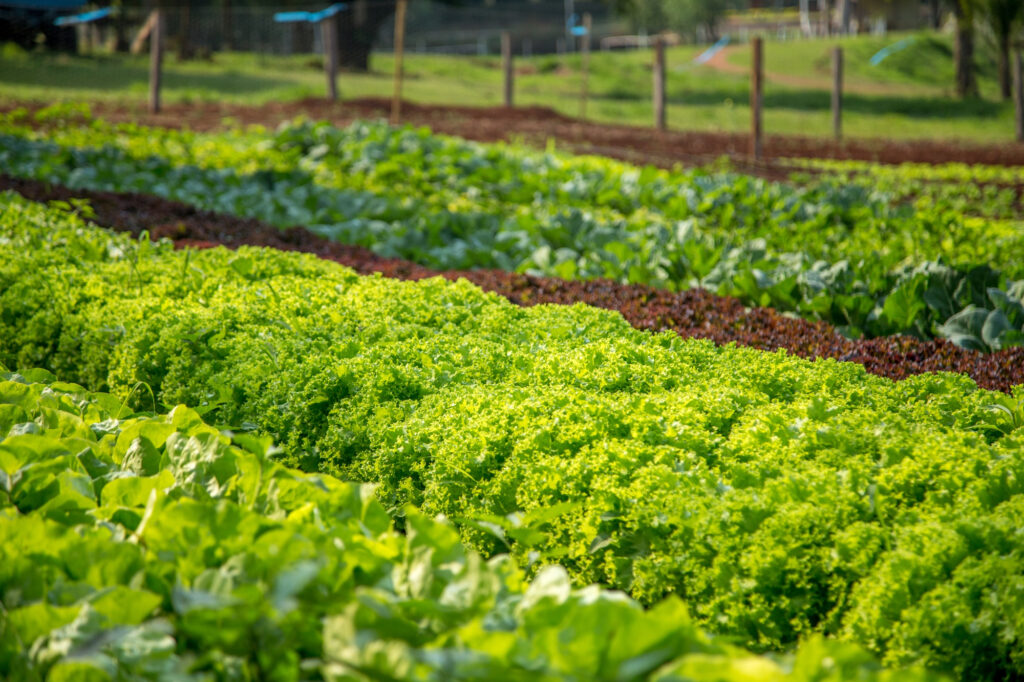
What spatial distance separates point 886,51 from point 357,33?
2342 cm

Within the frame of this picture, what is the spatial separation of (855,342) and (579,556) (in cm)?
261

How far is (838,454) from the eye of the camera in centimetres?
311

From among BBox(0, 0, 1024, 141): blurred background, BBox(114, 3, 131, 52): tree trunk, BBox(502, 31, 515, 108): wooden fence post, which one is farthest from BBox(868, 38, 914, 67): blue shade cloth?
BBox(114, 3, 131, 52): tree trunk

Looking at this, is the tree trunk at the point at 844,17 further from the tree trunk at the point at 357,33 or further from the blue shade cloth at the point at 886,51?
the tree trunk at the point at 357,33

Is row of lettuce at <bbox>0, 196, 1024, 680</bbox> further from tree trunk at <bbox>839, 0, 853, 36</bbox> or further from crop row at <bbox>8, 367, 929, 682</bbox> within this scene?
tree trunk at <bbox>839, 0, 853, 36</bbox>

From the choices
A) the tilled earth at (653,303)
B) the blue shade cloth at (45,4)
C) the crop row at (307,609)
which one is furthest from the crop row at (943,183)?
the blue shade cloth at (45,4)

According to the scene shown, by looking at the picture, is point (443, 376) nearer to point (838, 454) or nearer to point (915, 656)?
point (838, 454)

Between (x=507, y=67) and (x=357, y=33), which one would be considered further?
(x=357, y=33)

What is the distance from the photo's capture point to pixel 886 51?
41312 millimetres

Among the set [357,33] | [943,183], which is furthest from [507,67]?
[943,183]

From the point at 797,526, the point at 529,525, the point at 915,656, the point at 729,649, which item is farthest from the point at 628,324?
the point at 729,649

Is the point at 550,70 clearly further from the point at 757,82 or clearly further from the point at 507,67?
the point at 757,82

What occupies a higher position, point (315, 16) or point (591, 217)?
point (315, 16)

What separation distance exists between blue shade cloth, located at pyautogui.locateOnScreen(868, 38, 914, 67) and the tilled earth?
125ft
